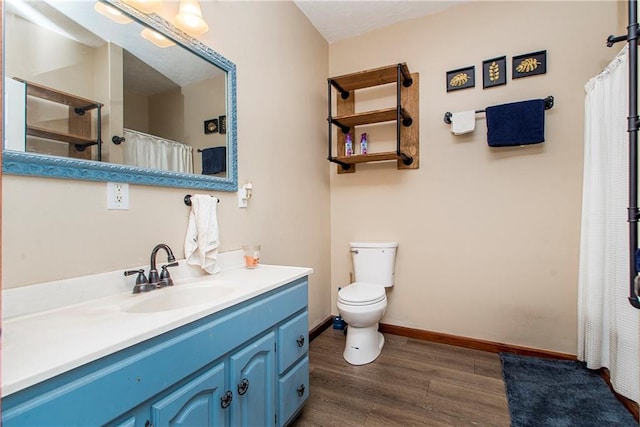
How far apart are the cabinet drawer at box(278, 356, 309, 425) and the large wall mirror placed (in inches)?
39.0

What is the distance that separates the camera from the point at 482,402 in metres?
1.70

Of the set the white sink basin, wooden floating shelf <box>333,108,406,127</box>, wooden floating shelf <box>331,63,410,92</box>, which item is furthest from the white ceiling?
the white sink basin

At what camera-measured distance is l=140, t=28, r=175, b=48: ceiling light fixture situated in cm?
134

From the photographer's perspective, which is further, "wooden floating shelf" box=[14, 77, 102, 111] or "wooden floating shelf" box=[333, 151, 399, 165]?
"wooden floating shelf" box=[333, 151, 399, 165]

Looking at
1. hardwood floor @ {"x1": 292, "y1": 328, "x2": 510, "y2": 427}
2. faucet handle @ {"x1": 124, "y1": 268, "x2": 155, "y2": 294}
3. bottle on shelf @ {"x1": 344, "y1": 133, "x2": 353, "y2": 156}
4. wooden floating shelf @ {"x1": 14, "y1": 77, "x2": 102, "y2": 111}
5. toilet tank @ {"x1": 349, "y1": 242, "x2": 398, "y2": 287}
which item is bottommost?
hardwood floor @ {"x1": 292, "y1": 328, "x2": 510, "y2": 427}

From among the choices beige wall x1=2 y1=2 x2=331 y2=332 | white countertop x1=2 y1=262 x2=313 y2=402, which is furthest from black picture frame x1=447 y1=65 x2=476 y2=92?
white countertop x1=2 y1=262 x2=313 y2=402

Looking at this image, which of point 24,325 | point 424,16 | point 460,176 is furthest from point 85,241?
point 424,16

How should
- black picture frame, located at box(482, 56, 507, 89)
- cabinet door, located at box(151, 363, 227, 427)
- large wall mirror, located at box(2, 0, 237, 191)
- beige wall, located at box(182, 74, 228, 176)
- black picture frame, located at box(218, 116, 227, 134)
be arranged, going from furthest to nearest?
black picture frame, located at box(482, 56, 507, 89) < black picture frame, located at box(218, 116, 227, 134) < beige wall, located at box(182, 74, 228, 176) < large wall mirror, located at box(2, 0, 237, 191) < cabinet door, located at box(151, 363, 227, 427)

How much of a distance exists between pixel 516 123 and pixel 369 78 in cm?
111

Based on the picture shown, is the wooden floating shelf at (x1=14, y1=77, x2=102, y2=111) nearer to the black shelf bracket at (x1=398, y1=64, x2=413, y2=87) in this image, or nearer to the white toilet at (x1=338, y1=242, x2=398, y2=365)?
the white toilet at (x1=338, y1=242, x2=398, y2=365)

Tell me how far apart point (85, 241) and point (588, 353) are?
9.06 feet

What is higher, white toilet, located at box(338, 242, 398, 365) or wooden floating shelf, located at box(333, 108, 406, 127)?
wooden floating shelf, located at box(333, 108, 406, 127)

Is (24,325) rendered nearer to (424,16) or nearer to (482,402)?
(482,402)

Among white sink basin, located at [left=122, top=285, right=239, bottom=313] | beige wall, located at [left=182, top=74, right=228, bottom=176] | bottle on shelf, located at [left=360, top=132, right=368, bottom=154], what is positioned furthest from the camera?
bottle on shelf, located at [left=360, top=132, right=368, bottom=154]
